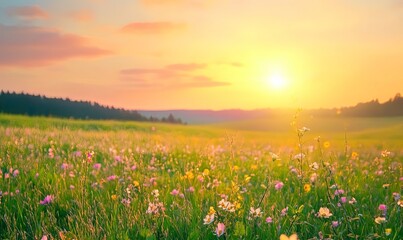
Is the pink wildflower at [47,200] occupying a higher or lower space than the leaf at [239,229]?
lower

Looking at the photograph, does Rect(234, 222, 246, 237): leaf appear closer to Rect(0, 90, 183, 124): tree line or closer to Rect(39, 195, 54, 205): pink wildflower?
Rect(39, 195, 54, 205): pink wildflower

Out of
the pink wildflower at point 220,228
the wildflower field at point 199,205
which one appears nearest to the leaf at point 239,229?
the wildflower field at point 199,205

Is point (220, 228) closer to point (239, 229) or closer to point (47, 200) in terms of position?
point (239, 229)

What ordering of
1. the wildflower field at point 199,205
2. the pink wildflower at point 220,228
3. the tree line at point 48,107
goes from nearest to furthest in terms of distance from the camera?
the pink wildflower at point 220,228
the wildflower field at point 199,205
the tree line at point 48,107

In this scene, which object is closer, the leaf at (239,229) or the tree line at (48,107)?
the leaf at (239,229)

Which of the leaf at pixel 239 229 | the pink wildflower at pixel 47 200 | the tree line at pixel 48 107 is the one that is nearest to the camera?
the leaf at pixel 239 229

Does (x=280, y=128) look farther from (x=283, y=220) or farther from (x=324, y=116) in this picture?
(x=283, y=220)

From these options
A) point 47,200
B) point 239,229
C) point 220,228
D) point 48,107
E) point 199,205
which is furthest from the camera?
point 48,107

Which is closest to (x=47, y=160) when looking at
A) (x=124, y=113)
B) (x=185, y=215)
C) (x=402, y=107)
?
(x=185, y=215)

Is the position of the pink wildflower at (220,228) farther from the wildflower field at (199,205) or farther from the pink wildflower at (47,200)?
the pink wildflower at (47,200)

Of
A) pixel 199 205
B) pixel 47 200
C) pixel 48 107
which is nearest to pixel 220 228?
pixel 199 205

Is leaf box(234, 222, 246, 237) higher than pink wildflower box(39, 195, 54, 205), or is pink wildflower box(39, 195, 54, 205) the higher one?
leaf box(234, 222, 246, 237)

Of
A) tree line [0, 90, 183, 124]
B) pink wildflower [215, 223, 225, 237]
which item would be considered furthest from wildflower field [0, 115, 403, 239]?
tree line [0, 90, 183, 124]

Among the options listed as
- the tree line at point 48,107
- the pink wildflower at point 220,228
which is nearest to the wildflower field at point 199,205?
the pink wildflower at point 220,228
